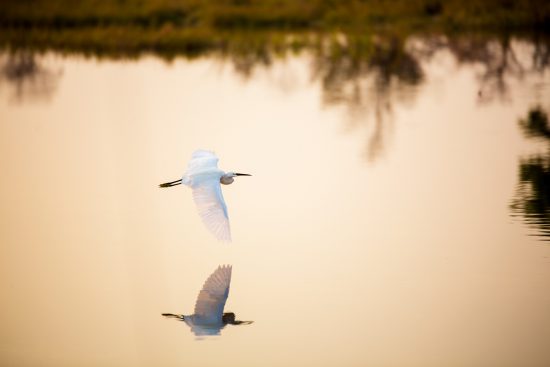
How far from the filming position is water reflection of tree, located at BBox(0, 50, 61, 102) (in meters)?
10.5

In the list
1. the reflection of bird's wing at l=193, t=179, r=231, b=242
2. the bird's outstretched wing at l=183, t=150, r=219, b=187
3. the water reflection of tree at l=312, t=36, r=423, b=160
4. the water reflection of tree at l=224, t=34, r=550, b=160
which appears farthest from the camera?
the water reflection of tree at l=224, t=34, r=550, b=160

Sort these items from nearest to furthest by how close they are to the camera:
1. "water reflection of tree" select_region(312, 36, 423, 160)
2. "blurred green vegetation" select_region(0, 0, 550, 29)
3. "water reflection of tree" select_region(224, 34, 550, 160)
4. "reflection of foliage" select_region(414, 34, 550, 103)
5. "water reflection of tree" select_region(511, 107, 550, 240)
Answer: "water reflection of tree" select_region(511, 107, 550, 240) < "water reflection of tree" select_region(312, 36, 423, 160) < "water reflection of tree" select_region(224, 34, 550, 160) < "reflection of foliage" select_region(414, 34, 550, 103) < "blurred green vegetation" select_region(0, 0, 550, 29)

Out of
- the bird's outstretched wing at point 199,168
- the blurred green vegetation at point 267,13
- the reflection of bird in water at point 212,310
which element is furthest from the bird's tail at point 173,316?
the blurred green vegetation at point 267,13

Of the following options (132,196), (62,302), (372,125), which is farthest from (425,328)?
(372,125)

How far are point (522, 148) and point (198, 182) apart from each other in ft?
10.9

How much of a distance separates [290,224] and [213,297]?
115 cm

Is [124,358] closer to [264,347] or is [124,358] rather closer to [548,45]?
[264,347]

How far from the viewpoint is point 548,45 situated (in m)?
11.7

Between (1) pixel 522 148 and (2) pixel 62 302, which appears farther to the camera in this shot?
(1) pixel 522 148

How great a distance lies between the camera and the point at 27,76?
1112 centimetres

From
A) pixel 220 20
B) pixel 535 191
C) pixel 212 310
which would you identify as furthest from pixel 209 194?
pixel 220 20

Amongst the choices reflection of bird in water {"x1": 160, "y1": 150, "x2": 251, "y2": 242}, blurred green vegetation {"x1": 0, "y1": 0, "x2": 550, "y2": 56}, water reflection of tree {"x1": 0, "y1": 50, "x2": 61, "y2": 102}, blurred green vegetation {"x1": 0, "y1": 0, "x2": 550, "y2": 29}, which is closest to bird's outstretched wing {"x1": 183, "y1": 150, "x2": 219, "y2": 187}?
reflection of bird in water {"x1": 160, "y1": 150, "x2": 251, "y2": 242}

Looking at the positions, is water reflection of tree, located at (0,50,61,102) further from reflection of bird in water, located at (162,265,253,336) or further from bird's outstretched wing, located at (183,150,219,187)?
reflection of bird in water, located at (162,265,253,336)

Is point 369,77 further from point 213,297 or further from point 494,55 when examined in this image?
point 213,297
